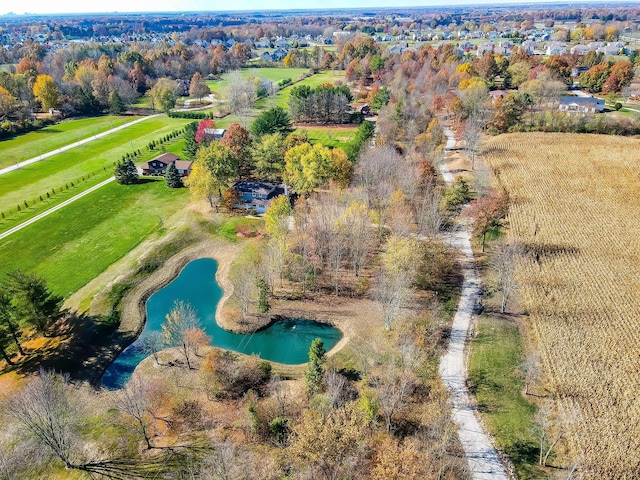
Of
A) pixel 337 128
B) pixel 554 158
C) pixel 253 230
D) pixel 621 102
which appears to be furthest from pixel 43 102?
pixel 621 102

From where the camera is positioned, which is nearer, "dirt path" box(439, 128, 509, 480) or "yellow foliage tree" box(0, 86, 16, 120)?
"dirt path" box(439, 128, 509, 480)

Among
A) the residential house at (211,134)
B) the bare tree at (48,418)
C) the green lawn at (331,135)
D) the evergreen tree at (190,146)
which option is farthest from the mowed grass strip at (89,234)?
the green lawn at (331,135)

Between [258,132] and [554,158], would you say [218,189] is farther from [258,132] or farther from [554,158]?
[554,158]

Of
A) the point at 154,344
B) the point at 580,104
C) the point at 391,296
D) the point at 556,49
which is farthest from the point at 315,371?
the point at 556,49

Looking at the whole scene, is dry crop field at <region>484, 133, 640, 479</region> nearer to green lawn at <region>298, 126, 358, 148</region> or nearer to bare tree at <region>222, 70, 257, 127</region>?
green lawn at <region>298, 126, 358, 148</region>

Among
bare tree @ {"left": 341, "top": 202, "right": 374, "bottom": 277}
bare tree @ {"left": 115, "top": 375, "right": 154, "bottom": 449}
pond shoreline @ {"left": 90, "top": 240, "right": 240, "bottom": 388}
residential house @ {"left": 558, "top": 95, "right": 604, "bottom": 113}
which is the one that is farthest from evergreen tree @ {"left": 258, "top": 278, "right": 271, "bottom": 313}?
residential house @ {"left": 558, "top": 95, "right": 604, "bottom": 113}

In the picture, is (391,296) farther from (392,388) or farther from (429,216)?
(429,216)
